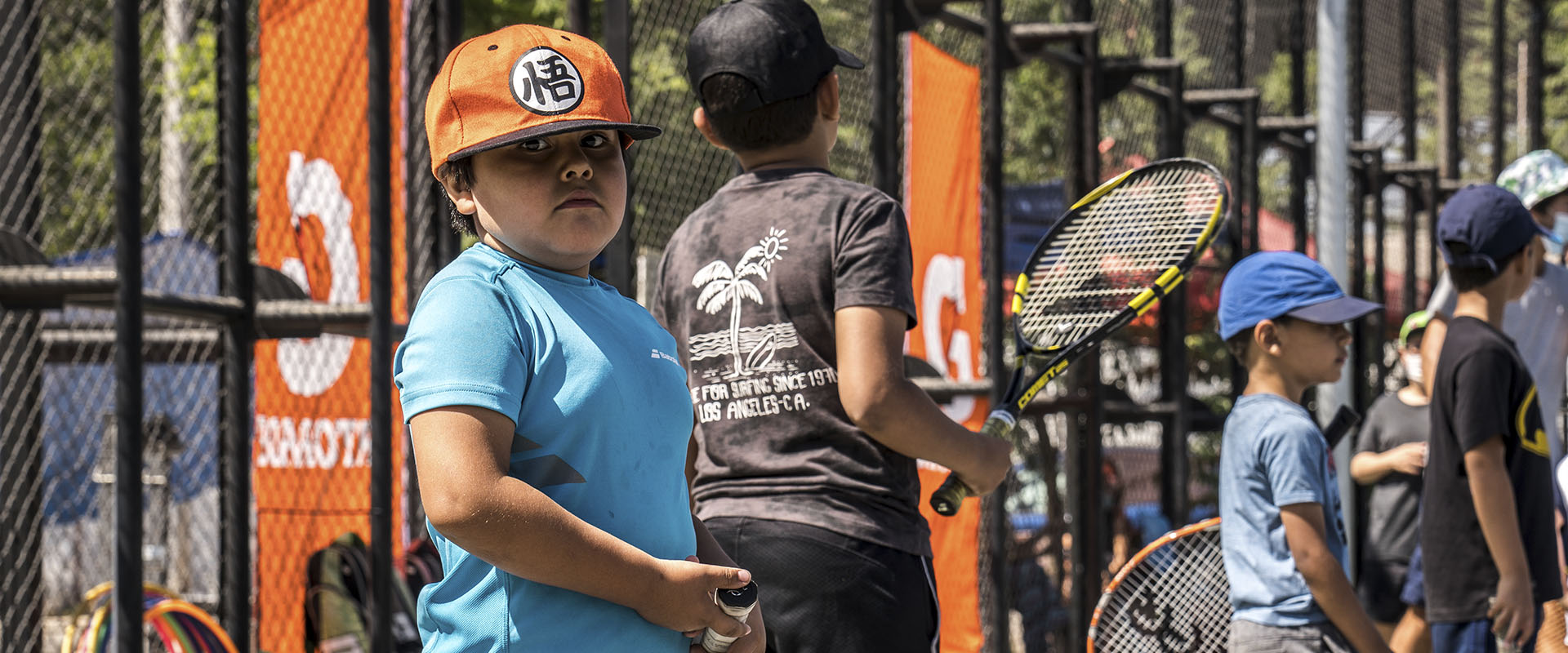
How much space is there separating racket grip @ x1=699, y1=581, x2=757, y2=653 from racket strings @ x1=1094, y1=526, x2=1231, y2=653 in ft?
6.05

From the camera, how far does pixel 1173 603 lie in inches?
133

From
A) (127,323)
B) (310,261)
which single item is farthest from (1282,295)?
(310,261)

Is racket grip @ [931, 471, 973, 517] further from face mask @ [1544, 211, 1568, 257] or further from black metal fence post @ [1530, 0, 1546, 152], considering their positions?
black metal fence post @ [1530, 0, 1546, 152]

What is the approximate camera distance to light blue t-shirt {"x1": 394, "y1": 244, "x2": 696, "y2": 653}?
1554mm

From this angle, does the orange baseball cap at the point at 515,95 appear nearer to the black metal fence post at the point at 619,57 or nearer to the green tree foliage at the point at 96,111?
the black metal fence post at the point at 619,57

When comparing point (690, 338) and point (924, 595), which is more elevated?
point (690, 338)

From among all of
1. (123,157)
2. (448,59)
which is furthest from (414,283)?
(448,59)

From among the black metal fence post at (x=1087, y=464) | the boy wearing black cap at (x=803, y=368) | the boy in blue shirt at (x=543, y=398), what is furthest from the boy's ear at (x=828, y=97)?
the black metal fence post at (x=1087, y=464)

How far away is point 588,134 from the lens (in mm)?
1732

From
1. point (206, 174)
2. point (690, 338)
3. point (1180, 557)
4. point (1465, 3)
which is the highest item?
point (1465, 3)

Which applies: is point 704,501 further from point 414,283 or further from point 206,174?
point 206,174

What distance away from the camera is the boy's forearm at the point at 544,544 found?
1.51m

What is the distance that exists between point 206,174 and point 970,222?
6983 mm

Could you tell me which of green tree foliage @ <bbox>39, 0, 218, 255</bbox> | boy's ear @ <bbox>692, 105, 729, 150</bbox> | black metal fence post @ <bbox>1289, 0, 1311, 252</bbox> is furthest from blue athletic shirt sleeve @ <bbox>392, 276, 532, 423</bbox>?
black metal fence post @ <bbox>1289, 0, 1311, 252</bbox>
